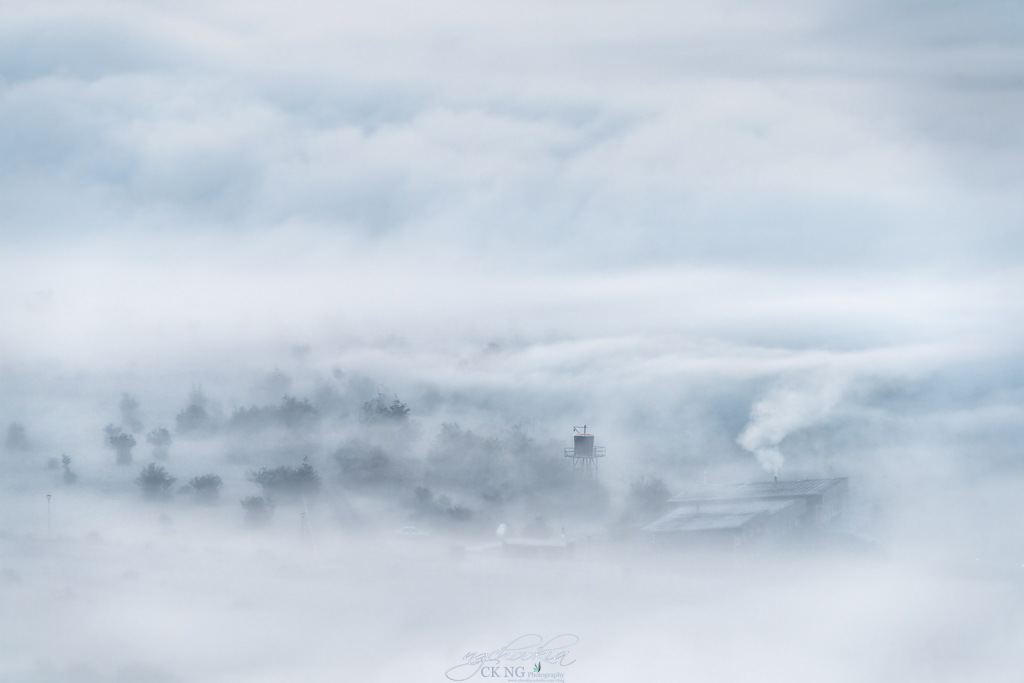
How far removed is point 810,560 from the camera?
9.78 m

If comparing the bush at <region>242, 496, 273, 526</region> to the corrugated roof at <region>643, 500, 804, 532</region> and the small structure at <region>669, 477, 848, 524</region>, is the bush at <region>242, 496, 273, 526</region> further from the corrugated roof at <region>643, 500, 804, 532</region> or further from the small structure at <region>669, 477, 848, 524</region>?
the small structure at <region>669, 477, 848, 524</region>

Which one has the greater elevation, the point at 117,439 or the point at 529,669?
the point at 117,439

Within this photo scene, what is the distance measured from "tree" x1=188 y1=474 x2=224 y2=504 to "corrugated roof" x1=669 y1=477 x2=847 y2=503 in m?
5.34

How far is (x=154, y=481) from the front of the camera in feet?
35.2

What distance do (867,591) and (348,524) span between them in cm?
583

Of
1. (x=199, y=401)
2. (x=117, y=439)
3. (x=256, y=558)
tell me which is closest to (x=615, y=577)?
(x=256, y=558)

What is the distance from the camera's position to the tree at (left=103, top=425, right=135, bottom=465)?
10.8 m

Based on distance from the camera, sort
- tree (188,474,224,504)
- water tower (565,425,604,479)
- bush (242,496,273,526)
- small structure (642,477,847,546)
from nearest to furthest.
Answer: small structure (642,477,847,546), water tower (565,425,604,479), bush (242,496,273,526), tree (188,474,224,504)

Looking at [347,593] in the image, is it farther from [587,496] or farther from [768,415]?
[768,415]

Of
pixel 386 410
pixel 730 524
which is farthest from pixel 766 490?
pixel 386 410

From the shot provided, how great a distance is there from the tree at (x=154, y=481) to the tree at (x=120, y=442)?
0.27 metres

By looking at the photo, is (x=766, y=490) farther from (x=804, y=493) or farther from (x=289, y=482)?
(x=289, y=482)

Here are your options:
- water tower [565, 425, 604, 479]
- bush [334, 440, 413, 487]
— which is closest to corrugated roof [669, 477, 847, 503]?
water tower [565, 425, 604, 479]

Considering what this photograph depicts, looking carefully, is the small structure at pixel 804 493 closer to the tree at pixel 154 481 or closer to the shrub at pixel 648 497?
the shrub at pixel 648 497
